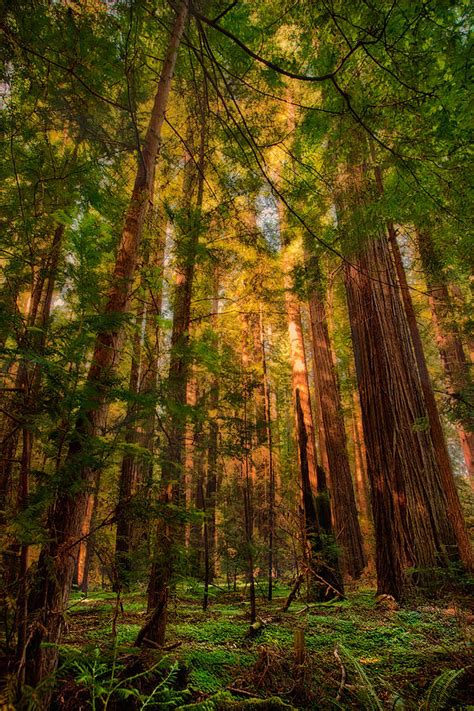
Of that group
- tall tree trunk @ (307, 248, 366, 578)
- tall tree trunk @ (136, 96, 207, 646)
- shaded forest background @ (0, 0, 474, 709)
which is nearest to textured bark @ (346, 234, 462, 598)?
shaded forest background @ (0, 0, 474, 709)

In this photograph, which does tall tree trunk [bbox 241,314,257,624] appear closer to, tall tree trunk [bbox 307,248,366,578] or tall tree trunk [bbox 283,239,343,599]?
tall tree trunk [bbox 283,239,343,599]

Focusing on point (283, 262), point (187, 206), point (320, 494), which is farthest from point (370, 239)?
point (320, 494)

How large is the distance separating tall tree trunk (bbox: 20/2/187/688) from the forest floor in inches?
6.0

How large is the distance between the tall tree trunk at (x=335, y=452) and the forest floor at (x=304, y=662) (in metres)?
4.65

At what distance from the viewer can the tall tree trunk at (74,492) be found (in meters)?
1.94

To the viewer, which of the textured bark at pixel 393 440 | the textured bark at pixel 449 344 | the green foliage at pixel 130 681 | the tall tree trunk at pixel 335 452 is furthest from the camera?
the tall tree trunk at pixel 335 452

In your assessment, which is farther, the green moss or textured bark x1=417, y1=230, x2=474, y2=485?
textured bark x1=417, y1=230, x2=474, y2=485

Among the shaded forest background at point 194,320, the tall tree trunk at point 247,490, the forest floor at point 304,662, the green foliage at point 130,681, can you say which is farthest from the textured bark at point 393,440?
the green foliage at point 130,681

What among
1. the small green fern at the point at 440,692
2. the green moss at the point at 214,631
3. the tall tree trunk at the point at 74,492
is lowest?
the green moss at the point at 214,631

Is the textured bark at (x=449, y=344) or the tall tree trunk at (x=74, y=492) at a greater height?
the textured bark at (x=449, y=344)

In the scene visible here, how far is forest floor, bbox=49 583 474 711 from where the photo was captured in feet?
6.67

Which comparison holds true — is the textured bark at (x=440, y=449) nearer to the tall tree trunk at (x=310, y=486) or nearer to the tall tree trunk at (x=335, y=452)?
the tall tree trunk at (x=310, y=486)

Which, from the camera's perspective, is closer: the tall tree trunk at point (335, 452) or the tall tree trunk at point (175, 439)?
the tall tree trunk at point (175, 439)

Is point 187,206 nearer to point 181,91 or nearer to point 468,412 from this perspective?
point 181,91
